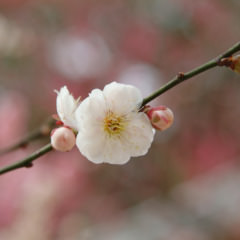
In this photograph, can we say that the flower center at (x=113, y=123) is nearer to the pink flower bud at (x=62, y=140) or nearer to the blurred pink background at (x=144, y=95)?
the pink flower bud at (x=62, y=140)

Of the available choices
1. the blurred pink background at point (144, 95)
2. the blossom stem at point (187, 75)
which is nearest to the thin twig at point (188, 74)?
the blossom stem at point (187, 75)

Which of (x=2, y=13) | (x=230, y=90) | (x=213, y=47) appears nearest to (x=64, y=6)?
(x=2, y=13)

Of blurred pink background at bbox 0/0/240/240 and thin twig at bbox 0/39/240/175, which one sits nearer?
thin twig at bbox 0/39/240/175

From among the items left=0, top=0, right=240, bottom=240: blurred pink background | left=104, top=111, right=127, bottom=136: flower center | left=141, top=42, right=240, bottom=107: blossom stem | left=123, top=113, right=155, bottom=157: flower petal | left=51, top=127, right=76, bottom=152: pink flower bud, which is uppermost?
left=0, top=0, right=240, bottom=240: blurred pink background

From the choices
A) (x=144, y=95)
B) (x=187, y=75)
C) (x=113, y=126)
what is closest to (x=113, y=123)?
(x=113, y=126)

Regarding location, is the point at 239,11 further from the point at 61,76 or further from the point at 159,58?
the point at 61,76

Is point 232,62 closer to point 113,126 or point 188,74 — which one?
point 188,74

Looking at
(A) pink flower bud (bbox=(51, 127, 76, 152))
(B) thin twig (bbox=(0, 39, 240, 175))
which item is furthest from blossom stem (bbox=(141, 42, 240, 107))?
(A) pink flower bud (bbox=(51, 127, 76, 152))

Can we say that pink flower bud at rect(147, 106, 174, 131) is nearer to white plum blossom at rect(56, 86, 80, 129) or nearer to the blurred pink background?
white plum blossom at rect(56, 86, 80, 129)

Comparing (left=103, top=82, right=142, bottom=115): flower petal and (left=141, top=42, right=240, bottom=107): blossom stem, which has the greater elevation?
(left=103, top=82, right=142, bottom=115): flower petal

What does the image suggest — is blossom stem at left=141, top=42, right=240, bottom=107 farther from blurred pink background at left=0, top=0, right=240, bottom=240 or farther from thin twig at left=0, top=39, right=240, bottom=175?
blurred pink background at left=0, top=0, right=240, bottom=240
